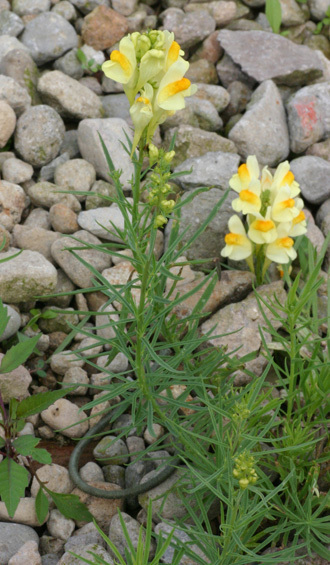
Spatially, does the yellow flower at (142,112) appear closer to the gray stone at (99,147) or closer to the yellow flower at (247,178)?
the yellow flower at (247,178)

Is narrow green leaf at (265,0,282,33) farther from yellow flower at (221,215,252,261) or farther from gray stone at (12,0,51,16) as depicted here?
yellow flower at (221,215,252,261)

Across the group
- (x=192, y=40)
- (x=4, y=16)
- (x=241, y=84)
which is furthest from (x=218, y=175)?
(x=4, y=16)

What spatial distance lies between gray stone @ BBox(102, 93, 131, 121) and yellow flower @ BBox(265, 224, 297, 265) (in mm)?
1489

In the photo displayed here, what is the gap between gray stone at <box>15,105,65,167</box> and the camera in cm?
315

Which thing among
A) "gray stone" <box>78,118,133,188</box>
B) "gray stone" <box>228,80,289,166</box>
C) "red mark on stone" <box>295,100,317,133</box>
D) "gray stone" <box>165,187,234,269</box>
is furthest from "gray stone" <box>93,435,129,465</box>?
"red mark on stone" <box>295,100,317,133</box>

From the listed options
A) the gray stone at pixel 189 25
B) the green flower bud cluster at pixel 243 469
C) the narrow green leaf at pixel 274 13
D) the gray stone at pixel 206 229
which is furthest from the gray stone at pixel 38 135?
the green flower bud cluster at pixel 243 469

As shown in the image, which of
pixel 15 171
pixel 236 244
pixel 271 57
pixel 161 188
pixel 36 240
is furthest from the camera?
pixel 271 57

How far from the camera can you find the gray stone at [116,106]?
352cm

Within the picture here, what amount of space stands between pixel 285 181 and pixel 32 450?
47.6 inches

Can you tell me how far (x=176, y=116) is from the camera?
3.39m

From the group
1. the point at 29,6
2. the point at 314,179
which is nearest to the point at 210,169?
the point at 314,179

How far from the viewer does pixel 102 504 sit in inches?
87.4

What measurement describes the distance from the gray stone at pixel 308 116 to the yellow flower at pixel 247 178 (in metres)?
1.20

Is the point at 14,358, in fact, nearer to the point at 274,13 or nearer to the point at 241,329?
the point at 241,329
